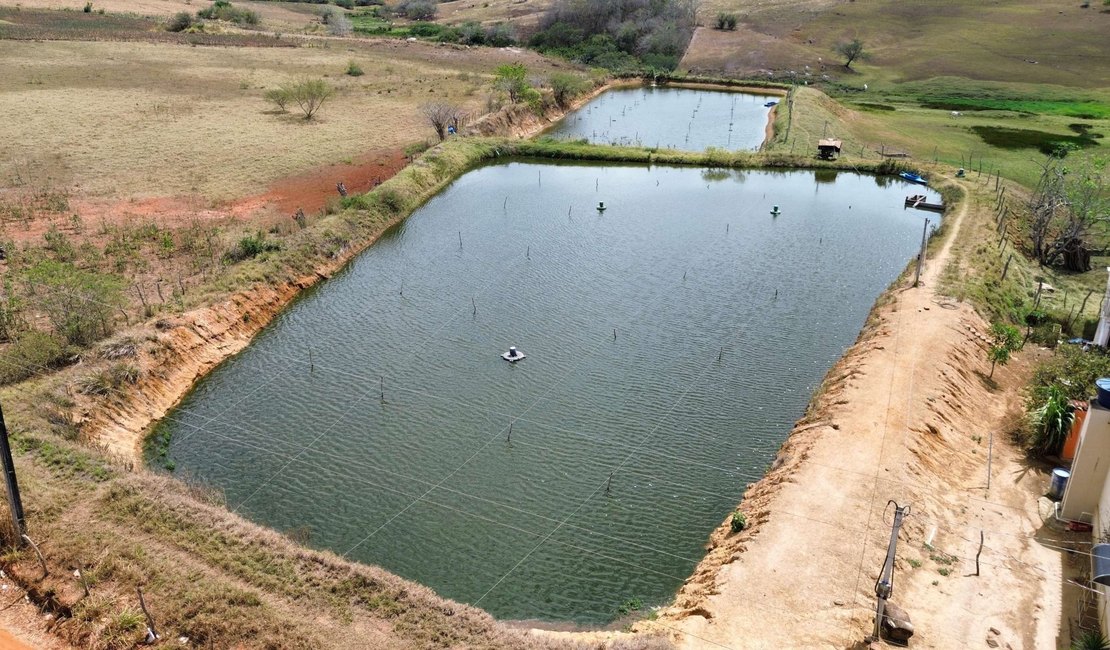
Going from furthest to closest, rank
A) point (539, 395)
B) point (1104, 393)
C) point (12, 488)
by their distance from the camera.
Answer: point (539, 395) → point (1104, 393) → point (12, 488)

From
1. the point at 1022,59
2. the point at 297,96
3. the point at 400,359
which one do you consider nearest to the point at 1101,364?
the point at 400,359

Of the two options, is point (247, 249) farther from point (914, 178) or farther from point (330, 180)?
point (914, 178)

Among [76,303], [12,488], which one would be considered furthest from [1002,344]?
[76,303]

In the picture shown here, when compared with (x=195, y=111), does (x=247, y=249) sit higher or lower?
lower

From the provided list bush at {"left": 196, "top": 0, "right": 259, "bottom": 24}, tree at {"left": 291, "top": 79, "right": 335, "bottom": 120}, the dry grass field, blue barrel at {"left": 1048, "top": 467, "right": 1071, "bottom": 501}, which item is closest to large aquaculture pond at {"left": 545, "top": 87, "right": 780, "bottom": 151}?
tree at {"left": 291, "top": 79, "right": 335, "bottom": 120}

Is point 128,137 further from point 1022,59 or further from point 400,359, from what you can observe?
→ point 1022,59

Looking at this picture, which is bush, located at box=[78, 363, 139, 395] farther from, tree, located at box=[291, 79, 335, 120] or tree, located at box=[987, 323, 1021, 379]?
tree, located at box=[291, 79, 335, 120]

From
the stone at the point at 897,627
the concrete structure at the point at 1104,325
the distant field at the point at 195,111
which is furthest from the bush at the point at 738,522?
the distant field at the point at 195,111
